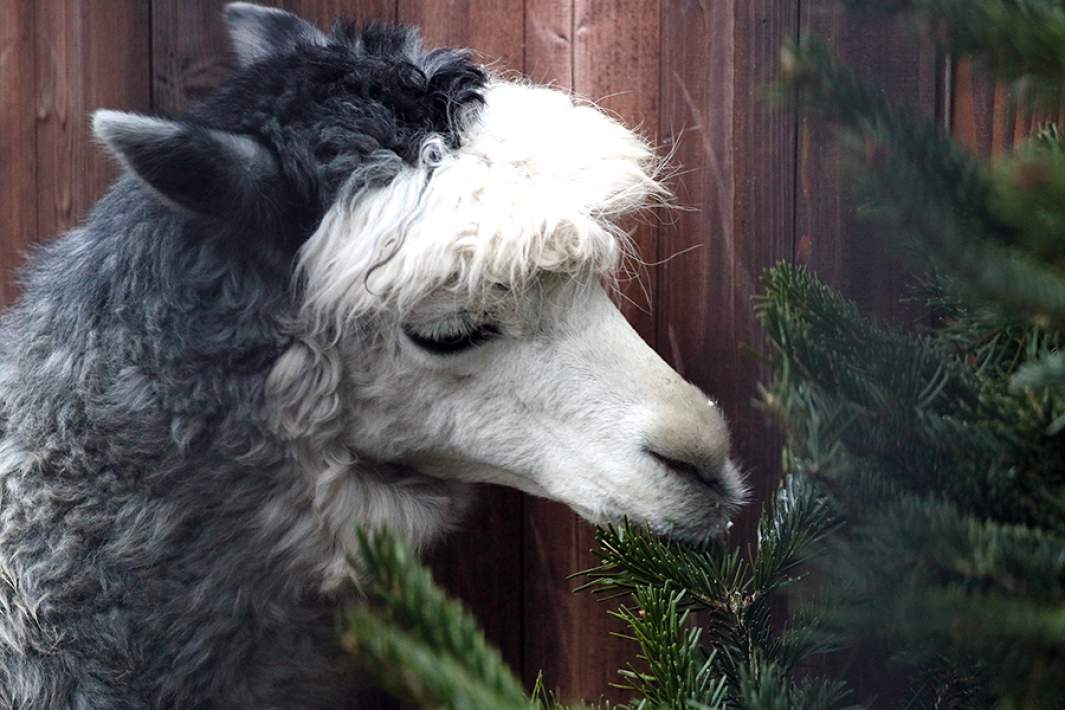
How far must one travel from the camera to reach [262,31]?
7.93ft

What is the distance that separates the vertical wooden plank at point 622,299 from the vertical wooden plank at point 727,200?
0.04 meters

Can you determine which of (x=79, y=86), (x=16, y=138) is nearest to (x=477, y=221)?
(x=79, y=86)

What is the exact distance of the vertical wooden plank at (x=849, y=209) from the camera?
1610 mm

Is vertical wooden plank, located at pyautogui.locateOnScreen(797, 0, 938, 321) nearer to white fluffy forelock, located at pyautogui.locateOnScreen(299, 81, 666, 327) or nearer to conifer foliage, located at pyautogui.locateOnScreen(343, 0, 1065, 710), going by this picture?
white fluffy forelock, located at pyautogui.locateOnScreen(299, 81, 666, 327)

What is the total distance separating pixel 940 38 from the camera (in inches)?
19.6

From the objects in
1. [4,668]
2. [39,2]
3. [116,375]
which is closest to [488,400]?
[116,375]

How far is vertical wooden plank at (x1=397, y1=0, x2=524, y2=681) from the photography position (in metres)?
2.59

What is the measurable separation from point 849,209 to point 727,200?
1.00 metres

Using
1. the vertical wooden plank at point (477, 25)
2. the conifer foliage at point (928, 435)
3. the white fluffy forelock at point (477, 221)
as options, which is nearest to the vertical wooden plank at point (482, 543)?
the vertical wooden plank at point (477, 25)

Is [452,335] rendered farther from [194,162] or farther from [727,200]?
[727,200]

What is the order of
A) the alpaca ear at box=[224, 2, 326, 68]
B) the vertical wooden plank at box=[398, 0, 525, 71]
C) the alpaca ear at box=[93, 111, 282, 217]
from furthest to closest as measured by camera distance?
the vertical wooden plank at box=[398, 0, 525, 71] → the alpaca ear at box=[224, 2, 326, 68] → the alpaca ear at box=[93, 111, 282, 217]

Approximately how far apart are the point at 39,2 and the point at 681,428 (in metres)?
2.25

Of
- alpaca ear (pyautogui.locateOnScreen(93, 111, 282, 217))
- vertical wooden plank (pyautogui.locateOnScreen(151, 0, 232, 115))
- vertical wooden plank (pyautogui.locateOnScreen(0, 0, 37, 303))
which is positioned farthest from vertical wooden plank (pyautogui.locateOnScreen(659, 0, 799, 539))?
vertical wooden plank (pyautogui.locateOnScreen(0, 0, 37, 303))

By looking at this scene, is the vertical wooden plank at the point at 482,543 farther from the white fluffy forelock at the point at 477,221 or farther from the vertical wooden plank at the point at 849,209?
the vertical wooden plank at the point at 849,209
